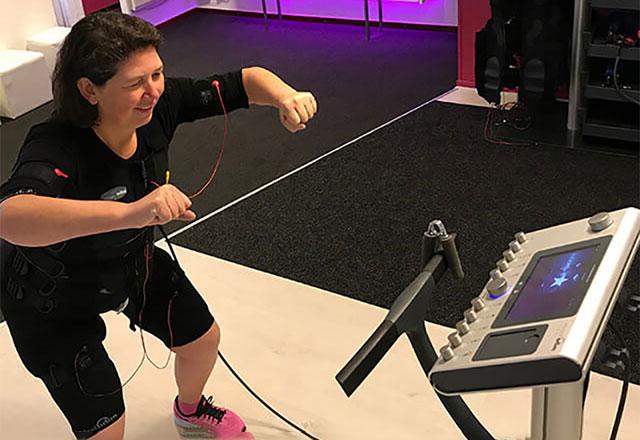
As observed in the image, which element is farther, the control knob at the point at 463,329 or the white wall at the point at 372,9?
the white wall at the point at 372,9

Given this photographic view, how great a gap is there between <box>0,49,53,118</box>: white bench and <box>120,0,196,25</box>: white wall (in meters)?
1.28

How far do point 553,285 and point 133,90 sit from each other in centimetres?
91

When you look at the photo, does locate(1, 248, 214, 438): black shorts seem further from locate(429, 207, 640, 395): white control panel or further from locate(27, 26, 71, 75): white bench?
locate(27, 26, 71, 75): white bench

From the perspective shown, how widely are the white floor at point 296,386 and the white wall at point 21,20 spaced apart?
264 centimetres

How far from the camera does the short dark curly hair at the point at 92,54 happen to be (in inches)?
59.3

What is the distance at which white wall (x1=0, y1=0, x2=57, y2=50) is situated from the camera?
475cm

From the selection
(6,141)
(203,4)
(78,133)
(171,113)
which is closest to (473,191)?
(171,113)

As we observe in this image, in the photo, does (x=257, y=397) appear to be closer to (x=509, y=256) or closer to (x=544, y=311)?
(x=509, y=256)

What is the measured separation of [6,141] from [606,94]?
3.05 metres

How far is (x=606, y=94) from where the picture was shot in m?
3.39

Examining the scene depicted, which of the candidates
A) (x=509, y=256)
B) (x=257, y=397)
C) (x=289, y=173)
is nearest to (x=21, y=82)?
(x=289, y=173)

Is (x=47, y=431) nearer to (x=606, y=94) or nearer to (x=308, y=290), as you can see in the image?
(x=308, y=290)

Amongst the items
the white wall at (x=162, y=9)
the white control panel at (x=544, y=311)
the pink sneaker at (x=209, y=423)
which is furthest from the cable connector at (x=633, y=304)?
the white wall at (x=162, y=9)

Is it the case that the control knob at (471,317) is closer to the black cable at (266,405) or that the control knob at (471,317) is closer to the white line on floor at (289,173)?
the black cable at (266,405)
